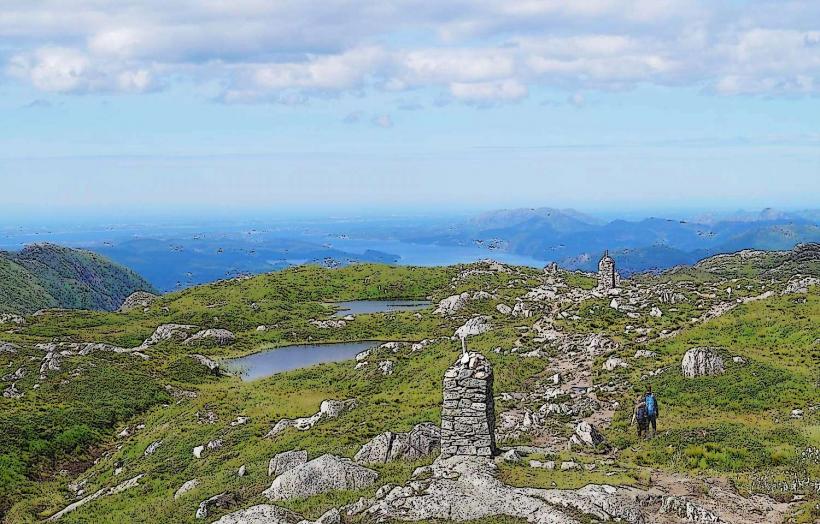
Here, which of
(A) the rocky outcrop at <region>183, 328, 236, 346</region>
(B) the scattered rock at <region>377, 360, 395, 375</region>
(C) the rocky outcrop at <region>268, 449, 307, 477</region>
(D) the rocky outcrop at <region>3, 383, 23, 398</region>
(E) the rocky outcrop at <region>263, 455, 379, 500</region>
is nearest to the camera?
(E) the rocky outcrop at <region>263, 455, 379, 500</region>

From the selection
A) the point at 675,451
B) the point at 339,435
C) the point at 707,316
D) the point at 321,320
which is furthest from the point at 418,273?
the point at 675,451

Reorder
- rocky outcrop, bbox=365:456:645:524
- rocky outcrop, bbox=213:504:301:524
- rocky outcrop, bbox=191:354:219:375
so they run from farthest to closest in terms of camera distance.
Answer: rocky outcrop, bbox=191:354:219:375, rocky outcrop, bbox=213:504:301:524, rocky outcrop, bbox=365:456:645:524

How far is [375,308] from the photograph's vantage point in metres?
120

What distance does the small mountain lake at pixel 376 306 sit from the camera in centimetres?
11519

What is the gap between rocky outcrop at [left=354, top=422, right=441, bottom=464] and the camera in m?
31.9

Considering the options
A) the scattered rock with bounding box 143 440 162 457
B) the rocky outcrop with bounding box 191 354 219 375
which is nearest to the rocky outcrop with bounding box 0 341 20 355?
the rocky outcrop with bounding box 191 354 219 375

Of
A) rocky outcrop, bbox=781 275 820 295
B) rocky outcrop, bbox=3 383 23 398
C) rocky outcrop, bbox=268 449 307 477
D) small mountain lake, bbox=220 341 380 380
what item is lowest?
small mountain lake, bbox=220 341 380 380

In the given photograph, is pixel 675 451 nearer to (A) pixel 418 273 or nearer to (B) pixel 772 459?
(B) pixel 772 459

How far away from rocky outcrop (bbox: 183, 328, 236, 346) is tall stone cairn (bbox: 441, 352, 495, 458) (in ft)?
225

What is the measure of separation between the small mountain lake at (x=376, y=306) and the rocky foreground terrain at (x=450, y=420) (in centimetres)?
1497

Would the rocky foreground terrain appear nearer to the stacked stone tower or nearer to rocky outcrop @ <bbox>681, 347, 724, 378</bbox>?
rocky outcrop @ <bbox>681, 347, 724, 378</bbox>

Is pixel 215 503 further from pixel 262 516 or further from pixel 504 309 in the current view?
pixel 504 309

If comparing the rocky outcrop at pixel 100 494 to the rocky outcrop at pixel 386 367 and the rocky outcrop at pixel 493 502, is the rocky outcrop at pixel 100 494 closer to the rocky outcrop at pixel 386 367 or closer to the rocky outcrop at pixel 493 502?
the rocky outcrop at pixel 493 502

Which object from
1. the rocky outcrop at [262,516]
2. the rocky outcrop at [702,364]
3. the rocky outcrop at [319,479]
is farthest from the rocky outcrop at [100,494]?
the rocky outcrop at [702,364]
